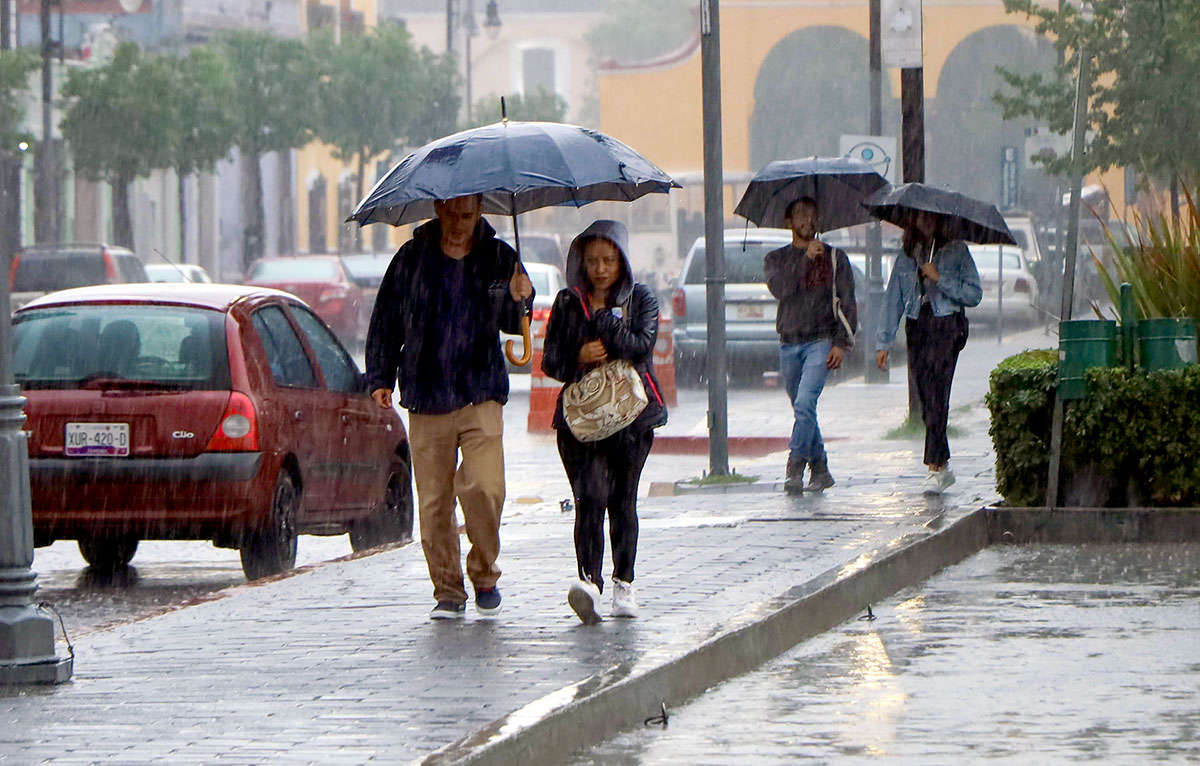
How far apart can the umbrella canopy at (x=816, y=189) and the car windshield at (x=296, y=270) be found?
23379 mm

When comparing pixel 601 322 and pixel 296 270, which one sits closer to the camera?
pixel 601 322

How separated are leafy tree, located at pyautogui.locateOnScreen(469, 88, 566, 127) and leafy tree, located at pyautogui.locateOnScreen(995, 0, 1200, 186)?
1931 inches

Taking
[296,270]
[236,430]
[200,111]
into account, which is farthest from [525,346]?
[200,111]

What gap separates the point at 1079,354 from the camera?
11.5 m

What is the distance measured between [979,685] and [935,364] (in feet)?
15.9

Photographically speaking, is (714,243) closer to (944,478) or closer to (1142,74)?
(944,478)

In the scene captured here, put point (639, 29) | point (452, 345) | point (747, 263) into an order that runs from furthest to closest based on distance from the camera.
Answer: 1. point (639, 29)
2. point (747, 263)
3. point (452, 345)

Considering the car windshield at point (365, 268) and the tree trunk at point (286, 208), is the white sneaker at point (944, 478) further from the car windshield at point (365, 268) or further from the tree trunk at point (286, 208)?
the tree trunk at point (286, 208)

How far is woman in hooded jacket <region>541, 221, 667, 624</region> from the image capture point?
324 inches

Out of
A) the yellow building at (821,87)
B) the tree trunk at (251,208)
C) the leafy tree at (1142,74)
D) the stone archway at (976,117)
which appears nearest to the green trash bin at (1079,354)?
the leafy tree at (1142,74)

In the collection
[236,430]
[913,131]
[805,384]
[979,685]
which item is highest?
[913,131]

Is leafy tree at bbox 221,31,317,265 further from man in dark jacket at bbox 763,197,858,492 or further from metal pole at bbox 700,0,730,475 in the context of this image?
man in dark jacket at bbox 763,197,858,492

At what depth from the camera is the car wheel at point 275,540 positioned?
418 inches

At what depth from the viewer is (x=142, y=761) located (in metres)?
5.90
